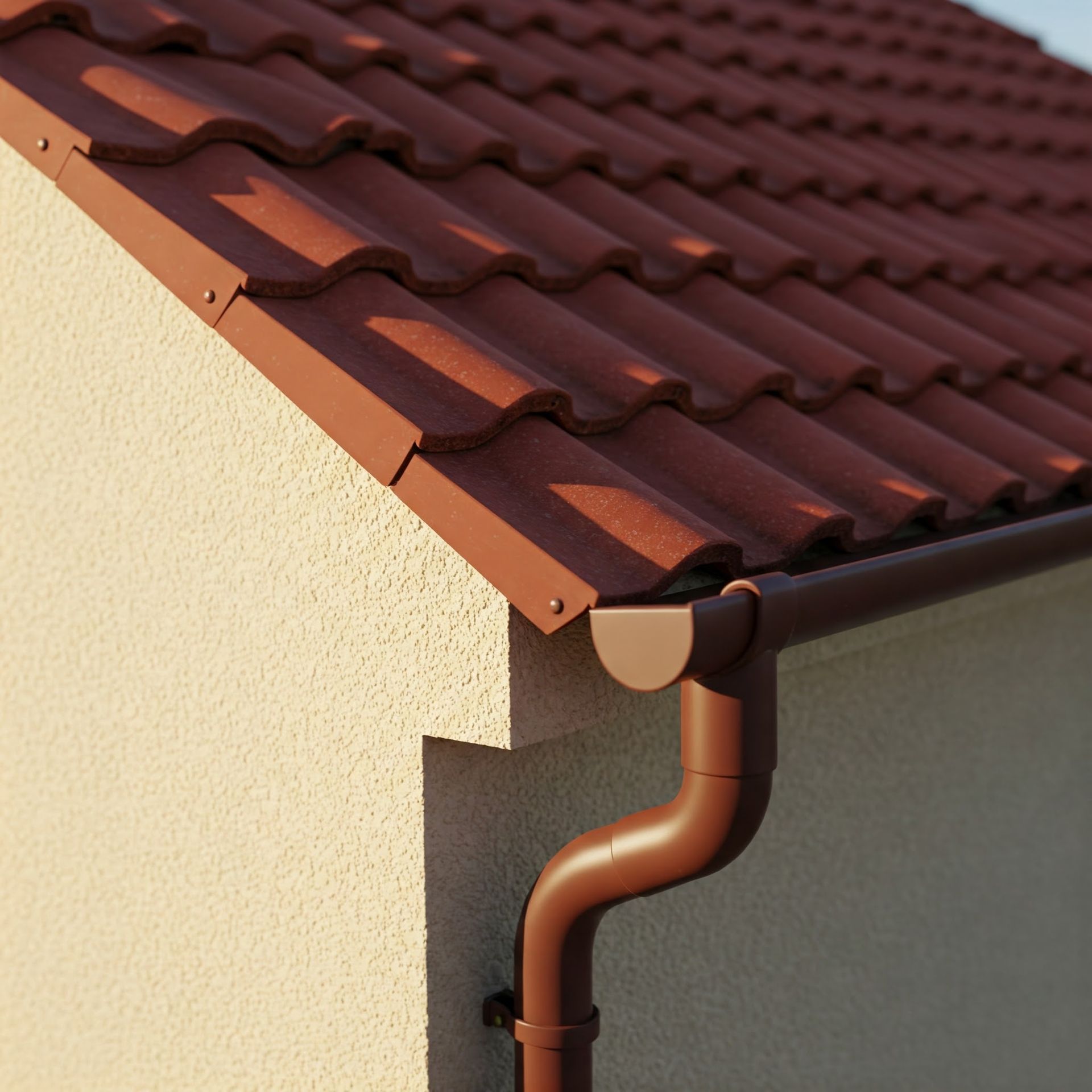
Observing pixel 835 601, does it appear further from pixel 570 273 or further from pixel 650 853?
pixel 570 273

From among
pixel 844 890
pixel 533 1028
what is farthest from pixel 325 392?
pixel 844 890

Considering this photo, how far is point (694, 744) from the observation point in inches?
69.3

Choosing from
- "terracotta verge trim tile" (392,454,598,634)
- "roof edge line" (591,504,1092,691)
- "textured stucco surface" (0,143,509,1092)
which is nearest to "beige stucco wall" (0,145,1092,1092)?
"textured stucco surface" (0,143,509,1092)

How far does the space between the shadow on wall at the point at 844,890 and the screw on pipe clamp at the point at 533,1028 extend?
0.03 m

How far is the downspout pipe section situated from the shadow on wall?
12cm

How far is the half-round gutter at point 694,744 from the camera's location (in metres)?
1.61

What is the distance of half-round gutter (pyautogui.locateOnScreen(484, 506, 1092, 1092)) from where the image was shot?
5.30ft

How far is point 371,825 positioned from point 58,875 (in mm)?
1061

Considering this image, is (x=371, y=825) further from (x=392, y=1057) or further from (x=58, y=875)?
(x=58, y=875)

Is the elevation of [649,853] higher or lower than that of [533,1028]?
higher

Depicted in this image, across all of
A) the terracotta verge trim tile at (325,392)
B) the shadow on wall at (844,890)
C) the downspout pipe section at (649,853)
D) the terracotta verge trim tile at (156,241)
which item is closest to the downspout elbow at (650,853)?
the downspout pipe section at (649,853)

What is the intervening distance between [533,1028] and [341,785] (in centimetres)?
49

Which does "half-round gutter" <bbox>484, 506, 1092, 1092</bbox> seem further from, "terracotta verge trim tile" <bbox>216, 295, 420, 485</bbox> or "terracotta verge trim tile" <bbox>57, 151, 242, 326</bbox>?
"terracotta verge trim tile" <bbox>57, 151, 242, 326</bbox>

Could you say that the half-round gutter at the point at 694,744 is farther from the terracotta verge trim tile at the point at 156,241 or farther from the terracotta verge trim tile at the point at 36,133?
the terracotta verge trim tile at the point at 36,133
